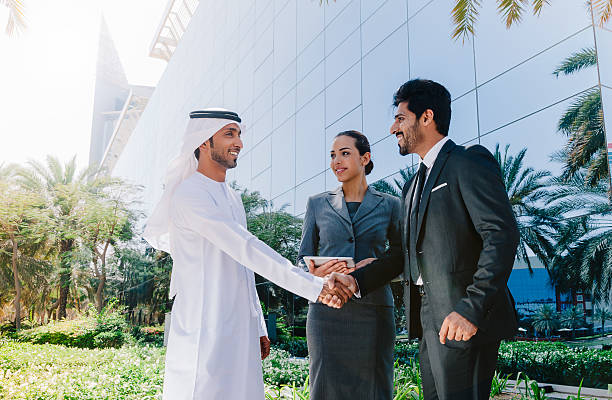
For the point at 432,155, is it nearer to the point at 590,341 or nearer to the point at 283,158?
the point at 590,341

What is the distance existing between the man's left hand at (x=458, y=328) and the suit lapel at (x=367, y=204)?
51.7 inches

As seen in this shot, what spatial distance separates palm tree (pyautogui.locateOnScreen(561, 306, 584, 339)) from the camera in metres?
5.39

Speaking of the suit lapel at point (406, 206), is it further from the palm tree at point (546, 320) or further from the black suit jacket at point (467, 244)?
the palm tree at point (546, 320)

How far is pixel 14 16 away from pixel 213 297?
4898 millimetres

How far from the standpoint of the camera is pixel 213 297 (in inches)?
104

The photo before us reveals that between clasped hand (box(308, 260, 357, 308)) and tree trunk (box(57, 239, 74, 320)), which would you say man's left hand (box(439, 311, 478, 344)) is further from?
tree trunk (box(57, 239, 74, 320))

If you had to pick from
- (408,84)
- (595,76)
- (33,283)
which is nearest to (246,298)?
(408,84)

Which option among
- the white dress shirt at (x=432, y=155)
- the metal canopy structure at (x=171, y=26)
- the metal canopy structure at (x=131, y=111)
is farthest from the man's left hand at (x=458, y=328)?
the metal canopy structure at (x=131, y=111)

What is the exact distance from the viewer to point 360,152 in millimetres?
3434

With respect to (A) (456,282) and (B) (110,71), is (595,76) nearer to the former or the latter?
(A) (456,282)

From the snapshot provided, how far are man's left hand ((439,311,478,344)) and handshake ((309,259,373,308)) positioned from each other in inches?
35.6

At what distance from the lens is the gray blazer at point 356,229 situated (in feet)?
10.5

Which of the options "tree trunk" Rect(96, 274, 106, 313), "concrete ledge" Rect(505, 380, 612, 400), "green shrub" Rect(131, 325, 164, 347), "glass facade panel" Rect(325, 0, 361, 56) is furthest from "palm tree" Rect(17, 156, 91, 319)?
"concrete ledge" Rect(505, 380, 612, 400)

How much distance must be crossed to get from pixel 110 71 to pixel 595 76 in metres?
74.1
